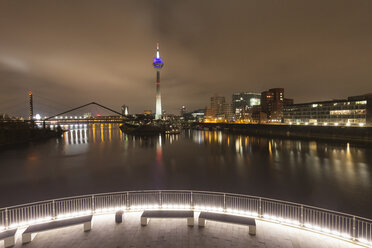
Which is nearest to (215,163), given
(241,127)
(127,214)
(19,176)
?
(127,214)

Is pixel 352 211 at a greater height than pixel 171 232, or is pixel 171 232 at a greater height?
pixel 171 232

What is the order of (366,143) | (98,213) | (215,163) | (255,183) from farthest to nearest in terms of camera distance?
(366,143)
(215,163)
(255,183)
(98,213)

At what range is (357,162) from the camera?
983 inches

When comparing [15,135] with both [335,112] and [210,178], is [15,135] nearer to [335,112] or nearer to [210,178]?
[210,178]

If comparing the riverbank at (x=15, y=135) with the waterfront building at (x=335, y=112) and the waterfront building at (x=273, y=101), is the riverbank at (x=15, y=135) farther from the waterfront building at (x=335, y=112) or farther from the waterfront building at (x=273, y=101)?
the waterfront building at (x=273, y=101)

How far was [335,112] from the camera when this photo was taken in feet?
204

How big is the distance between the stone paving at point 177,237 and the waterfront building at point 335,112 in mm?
60936

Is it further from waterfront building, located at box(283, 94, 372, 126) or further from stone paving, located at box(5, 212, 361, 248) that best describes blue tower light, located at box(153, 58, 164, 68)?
stone paving, located at box(5, 212, 361, 248)

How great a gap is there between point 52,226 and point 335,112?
76621 millimetres

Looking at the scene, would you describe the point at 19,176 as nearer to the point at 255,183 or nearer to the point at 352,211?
the point at 255,183

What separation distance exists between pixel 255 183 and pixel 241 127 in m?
67.4

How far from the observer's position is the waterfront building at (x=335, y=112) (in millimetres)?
53781

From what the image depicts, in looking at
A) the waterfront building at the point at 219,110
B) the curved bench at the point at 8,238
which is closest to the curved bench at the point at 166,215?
the curved bench at the point at 8,238

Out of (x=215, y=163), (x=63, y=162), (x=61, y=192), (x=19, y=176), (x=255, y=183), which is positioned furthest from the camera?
(x=63, y=162)
